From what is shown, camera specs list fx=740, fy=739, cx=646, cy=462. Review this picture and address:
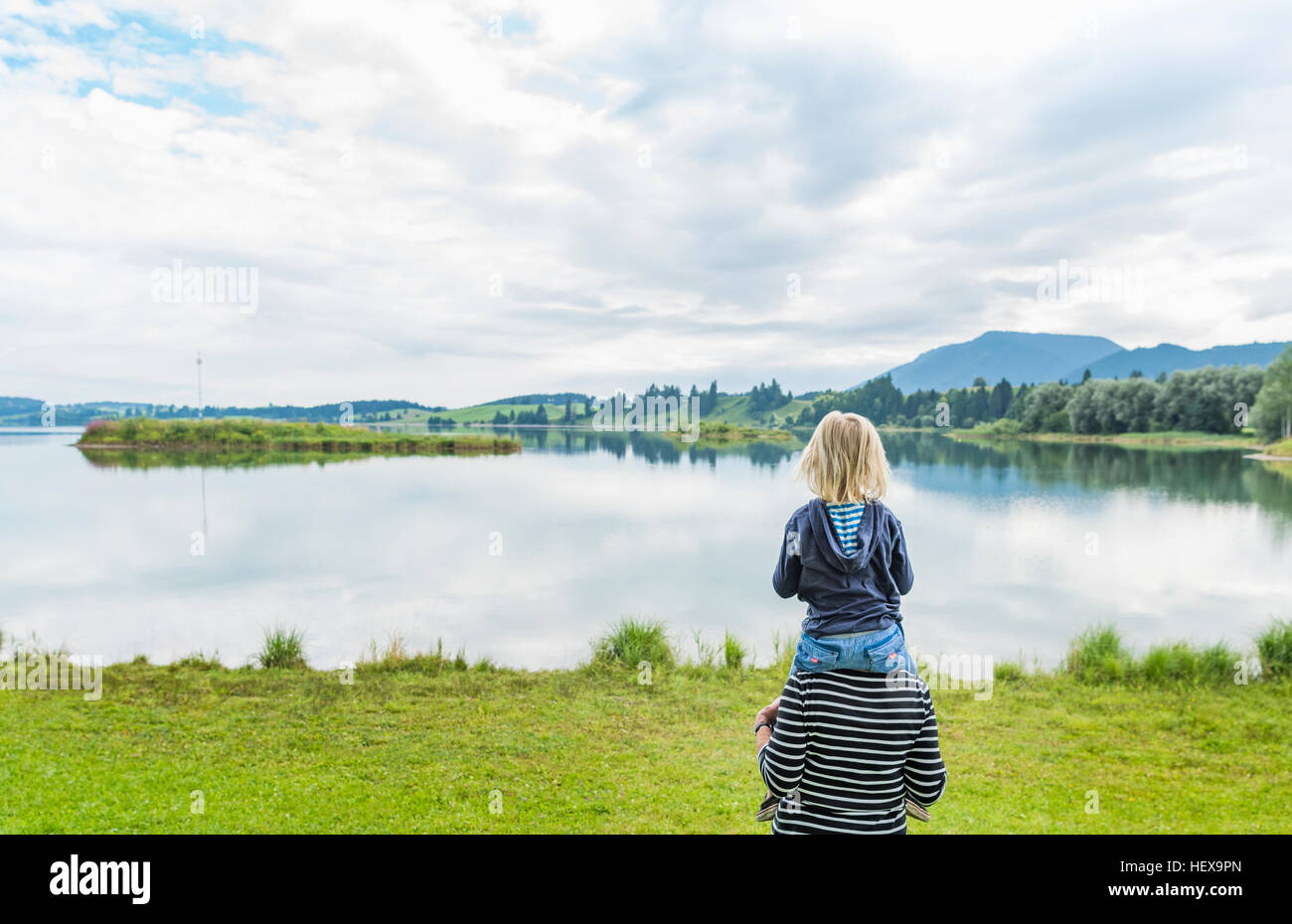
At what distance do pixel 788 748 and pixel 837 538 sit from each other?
818 mm

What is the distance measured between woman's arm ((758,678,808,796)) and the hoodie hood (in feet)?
1.62

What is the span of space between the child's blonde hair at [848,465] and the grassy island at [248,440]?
83194 mm

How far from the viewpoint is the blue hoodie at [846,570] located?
9.23 feet

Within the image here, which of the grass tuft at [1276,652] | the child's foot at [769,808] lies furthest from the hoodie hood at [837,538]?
the grass tuft at [1276,652]

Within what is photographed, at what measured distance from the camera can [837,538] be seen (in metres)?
2.86

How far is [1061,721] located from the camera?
900 cm

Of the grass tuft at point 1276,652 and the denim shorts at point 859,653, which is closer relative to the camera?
the denim shorts at point 859,653

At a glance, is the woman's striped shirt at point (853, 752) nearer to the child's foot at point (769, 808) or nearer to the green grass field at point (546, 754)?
the child's foot at point (769, 808)

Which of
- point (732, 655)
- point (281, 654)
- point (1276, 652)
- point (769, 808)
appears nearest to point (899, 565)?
point (769, 808)

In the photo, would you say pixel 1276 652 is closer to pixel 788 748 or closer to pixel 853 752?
pixel 853 752
